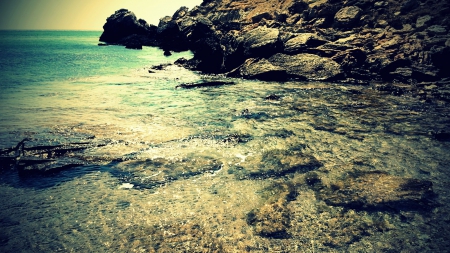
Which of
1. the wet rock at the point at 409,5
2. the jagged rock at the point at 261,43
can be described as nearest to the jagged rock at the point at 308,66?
the jagged rock at the point at 261,43

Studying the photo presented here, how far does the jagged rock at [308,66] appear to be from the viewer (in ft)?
63.0

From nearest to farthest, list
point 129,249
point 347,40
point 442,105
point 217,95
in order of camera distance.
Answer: point 129,249 → point 442,105 → point 217,95 → point 347,40

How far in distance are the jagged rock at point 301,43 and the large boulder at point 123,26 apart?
2752 inches

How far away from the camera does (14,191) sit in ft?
18.1

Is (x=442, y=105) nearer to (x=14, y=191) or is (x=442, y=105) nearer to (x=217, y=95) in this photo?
(x=217, y=95)

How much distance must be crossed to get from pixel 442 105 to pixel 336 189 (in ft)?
35.0

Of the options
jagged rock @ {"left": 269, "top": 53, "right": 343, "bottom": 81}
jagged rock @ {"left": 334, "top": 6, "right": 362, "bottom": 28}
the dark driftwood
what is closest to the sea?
the dark driftwood

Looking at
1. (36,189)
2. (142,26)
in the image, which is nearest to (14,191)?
(36,189)

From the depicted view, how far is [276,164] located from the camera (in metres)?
6.64

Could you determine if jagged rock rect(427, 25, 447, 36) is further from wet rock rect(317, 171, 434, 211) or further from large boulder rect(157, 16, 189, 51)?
large boulder rect(157, 16, 189, 51)

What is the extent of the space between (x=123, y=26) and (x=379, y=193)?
3556 inches

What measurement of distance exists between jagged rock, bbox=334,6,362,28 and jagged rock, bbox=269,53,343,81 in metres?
12.0

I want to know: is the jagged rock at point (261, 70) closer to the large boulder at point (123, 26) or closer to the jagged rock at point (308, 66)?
the jagged rock at point (308, 66)

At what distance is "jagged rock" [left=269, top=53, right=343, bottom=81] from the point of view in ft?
63.0
